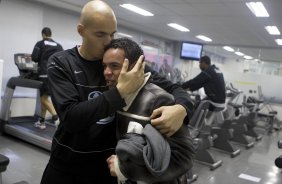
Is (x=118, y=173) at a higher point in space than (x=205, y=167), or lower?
higher

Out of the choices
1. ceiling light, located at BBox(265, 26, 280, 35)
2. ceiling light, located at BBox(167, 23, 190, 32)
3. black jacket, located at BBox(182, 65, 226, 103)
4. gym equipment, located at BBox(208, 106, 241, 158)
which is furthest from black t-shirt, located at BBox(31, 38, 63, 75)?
ceiling light, located at BBox(265, 26, 280, 35)

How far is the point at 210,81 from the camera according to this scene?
518cm

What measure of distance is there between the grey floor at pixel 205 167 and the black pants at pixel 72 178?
93.6 inches

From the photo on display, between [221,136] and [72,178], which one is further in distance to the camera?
[221,136]

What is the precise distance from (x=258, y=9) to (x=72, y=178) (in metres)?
5.67

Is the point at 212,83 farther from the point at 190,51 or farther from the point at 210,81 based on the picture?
the point at 190,51

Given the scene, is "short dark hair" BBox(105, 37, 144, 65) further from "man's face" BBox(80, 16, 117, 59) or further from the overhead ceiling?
the overhead ceiling

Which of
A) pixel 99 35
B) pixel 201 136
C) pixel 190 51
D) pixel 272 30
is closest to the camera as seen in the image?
pixel 99 35

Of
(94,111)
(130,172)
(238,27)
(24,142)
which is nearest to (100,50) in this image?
(94,111)

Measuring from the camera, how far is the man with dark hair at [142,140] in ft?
2.67

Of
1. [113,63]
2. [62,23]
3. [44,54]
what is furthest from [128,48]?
[62,23]

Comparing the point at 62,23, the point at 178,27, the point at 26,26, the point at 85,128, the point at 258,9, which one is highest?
the point at 258,9

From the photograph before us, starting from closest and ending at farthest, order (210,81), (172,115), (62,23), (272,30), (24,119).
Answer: (172,115), (210,81), (24,119), (62,23), (272,30)

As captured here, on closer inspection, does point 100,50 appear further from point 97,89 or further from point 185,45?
point 185,45
